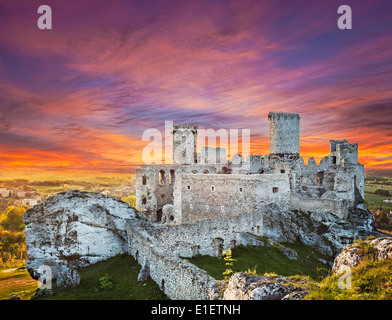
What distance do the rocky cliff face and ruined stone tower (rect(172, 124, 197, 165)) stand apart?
2388cm

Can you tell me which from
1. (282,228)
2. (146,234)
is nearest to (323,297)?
(146,234)

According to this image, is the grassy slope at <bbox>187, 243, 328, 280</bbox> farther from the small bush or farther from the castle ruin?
the castle ruin

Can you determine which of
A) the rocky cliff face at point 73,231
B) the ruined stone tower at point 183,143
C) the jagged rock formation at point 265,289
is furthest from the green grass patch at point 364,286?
the ruined stone tower at point 183,143

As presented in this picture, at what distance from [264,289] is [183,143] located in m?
39.0

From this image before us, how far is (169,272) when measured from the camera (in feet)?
39.3

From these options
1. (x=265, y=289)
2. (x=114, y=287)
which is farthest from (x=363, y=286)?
(x=114, y=287)

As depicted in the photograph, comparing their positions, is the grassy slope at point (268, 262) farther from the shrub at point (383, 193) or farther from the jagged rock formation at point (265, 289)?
the shrub at point (383, 193)

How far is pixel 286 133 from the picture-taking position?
39.5 m

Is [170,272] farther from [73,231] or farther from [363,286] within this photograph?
[73,231]

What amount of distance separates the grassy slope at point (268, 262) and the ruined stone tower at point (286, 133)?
56.9 feet

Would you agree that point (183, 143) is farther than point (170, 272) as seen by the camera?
Yes

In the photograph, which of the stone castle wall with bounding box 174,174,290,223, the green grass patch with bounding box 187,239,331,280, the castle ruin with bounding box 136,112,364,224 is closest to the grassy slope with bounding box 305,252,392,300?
the green grass patch with bounding box 187,239,331,280

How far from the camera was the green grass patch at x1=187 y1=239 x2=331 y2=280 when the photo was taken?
17750 millimetres
